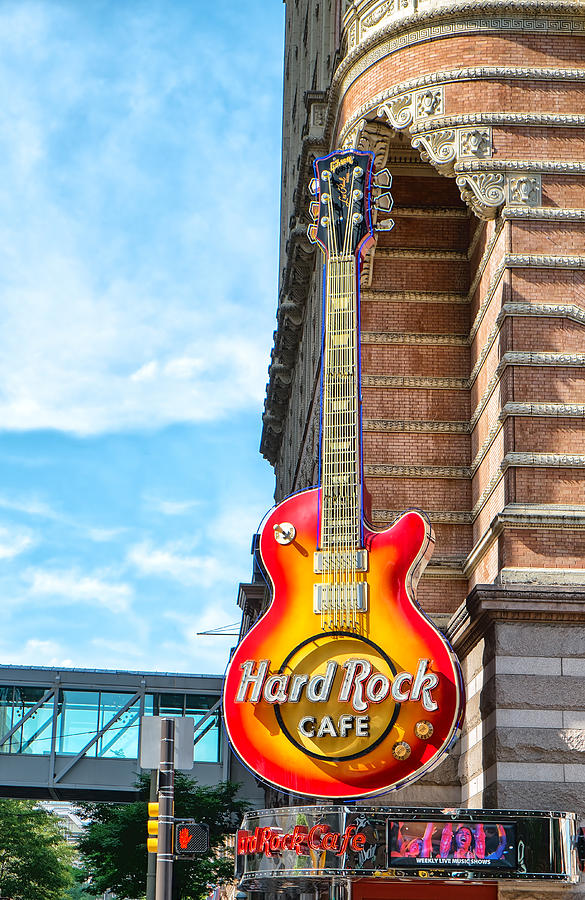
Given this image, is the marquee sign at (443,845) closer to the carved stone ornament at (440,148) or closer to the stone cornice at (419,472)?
the stone cornice at (419,472)

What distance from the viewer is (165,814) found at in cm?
1508

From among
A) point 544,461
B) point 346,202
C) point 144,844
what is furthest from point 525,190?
point 144,844

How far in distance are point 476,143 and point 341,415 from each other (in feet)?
17.6

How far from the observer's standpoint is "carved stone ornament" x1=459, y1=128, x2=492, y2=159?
21734 mm

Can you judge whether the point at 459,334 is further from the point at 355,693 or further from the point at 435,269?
the point at 355,693

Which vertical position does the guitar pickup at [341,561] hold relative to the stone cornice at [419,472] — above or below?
below

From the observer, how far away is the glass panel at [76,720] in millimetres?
54250

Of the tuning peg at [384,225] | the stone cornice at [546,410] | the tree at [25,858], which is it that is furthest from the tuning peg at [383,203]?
the tree at [25,858]

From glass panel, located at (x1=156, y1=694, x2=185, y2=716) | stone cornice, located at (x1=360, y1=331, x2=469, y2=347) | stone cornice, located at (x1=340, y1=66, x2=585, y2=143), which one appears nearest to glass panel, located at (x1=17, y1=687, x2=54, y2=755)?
glass panel, located at (x1=156, y1=694, x2=185, y2=716)

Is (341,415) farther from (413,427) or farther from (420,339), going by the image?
(420,339)

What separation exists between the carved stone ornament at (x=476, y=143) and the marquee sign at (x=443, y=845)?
11.0 metres

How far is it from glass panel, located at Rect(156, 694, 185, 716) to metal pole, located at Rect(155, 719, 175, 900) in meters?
41.2

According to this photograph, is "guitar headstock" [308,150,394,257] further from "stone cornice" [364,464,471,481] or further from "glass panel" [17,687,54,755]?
"glass panel" [17,687,54,755]

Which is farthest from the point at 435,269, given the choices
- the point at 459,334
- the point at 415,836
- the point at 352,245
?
the point at 415,836
